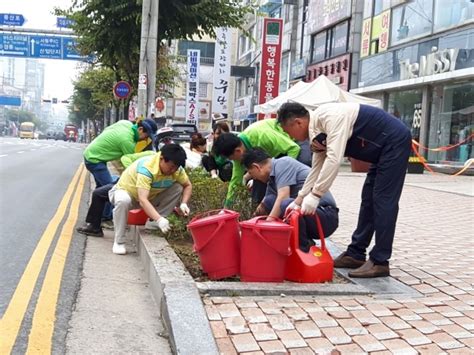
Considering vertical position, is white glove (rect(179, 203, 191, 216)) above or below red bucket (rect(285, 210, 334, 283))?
above

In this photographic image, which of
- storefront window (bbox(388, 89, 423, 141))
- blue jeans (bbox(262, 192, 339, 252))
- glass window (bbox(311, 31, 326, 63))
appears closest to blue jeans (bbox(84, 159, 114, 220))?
blue jeans (bbox(262, 192, 339, 252))

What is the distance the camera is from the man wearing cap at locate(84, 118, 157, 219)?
6.82 m

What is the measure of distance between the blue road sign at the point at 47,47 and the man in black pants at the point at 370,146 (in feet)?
97.2

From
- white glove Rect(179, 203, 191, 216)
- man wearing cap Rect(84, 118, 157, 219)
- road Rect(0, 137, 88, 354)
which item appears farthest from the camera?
man wearing cap Rect(84, 118, 157, 219)

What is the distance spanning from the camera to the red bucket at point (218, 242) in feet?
13.5

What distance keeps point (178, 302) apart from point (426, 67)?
1828 centimetres

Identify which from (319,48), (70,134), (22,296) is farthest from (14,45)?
(70,134)

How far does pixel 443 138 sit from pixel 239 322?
17.9 meters

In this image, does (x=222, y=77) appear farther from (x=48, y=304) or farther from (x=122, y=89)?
(x=48, y=304)

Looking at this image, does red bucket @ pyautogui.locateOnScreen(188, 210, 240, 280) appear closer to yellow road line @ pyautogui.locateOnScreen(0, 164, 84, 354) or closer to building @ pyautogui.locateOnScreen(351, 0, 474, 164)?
yellow road line @ pyautogui.locateOnScreen(0, 164, 84, 354)

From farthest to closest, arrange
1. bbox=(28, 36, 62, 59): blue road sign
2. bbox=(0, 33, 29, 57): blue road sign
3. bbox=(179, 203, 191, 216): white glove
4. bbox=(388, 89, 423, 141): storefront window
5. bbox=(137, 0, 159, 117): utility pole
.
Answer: bbox=(28, 36, 62, 59): blue road sign → bbox=(0, 33, 29, 57): blue road sign → bbox=(388, 89, 423, 141): storefront window → bbox=(137, 0, 159, 117): utility pole → bbox=(179, 203, 191, 216): white glove

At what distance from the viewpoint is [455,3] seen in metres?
18.6

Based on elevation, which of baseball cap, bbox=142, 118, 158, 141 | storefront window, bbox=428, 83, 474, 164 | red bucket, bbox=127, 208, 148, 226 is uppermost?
storefront window, bbox=428, 83, 474, 164

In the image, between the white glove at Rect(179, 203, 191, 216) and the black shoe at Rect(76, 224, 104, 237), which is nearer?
the white glove at Rect(179, 203, 191, 216)
